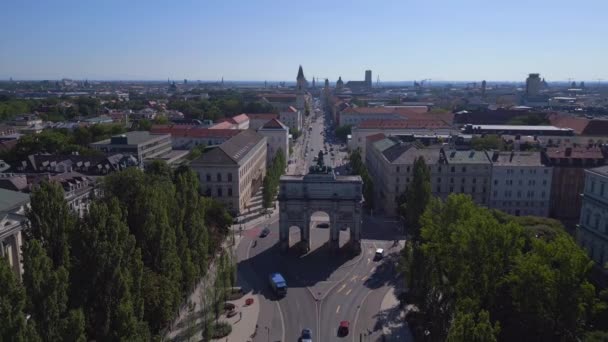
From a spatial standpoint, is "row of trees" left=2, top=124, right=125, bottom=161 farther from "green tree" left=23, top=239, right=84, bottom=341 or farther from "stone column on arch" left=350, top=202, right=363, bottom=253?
"green tree" left=23, top=239, right=84, bottom=341

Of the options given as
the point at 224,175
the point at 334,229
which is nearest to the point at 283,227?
the point at 334,229

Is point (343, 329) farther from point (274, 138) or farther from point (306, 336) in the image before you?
point (274, 138)

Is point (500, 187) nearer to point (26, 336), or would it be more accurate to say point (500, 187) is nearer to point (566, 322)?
point (566, 322)

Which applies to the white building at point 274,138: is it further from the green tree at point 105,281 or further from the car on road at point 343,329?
the green tree at point 105,281

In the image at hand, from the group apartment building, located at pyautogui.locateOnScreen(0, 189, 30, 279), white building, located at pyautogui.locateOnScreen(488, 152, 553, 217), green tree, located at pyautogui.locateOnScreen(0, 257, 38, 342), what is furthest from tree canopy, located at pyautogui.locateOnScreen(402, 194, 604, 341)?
apartment building, located at pyautogui.locateOnScreen(0, 189, 30, 279)

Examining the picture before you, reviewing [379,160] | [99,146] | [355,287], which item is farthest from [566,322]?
[99,146]
